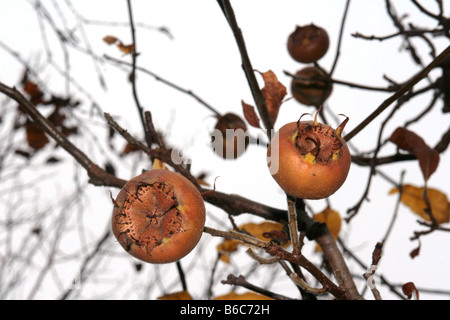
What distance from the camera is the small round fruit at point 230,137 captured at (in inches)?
76.3

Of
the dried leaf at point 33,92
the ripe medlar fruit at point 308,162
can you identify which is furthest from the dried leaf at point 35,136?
the ripe medlar fruit at point 308,162

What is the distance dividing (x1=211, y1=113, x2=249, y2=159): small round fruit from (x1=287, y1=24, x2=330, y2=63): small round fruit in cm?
48

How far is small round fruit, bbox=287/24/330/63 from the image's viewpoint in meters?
2.17

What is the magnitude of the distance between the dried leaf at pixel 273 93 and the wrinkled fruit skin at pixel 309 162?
1.22 ft

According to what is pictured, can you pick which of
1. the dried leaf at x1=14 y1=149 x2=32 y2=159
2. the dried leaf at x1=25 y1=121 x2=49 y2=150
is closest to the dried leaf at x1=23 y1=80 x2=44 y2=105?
the dried leaf at x1=25 y1=121 x2=49 y2=150

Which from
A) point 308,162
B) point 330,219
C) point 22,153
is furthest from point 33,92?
point 308,162

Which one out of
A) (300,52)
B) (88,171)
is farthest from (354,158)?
(88,171)

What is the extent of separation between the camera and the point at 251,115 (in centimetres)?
122

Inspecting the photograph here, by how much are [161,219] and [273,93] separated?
0.59 metres

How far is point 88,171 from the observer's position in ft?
4.34

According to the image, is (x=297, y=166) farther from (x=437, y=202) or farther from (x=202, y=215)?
(x=437, y=202)

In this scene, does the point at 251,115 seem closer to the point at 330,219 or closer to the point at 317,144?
the point at 317,144

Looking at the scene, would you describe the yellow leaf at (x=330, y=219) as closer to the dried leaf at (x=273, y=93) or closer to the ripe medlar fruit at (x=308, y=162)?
the dried leaf at (x=273, y=93)

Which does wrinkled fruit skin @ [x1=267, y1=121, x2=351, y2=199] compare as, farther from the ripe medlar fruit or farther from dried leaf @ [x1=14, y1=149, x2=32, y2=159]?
dried leaf @ [x1=14, y1=149, x2=32, y2=159]
